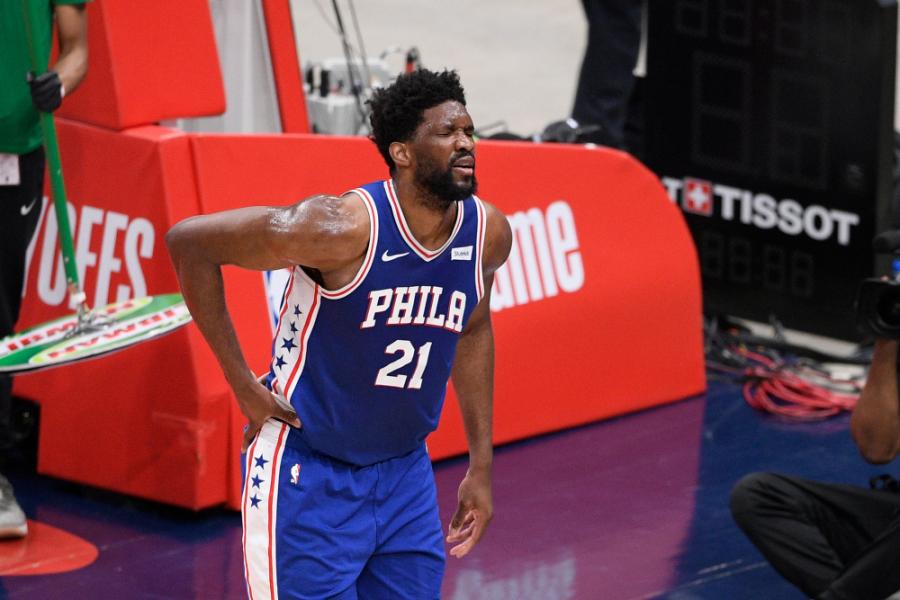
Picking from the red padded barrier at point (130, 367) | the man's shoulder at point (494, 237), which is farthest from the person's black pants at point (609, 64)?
the man's shoulder at point (494, 237)

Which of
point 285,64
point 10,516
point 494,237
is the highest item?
point 285,64

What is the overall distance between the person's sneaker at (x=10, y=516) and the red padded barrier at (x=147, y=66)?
4.27ft

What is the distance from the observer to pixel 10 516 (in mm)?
5527

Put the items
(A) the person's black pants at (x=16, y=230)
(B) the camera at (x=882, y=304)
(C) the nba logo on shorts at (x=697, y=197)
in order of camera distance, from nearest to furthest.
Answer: (B) the camera at (x=882, y=304)
(A) the person's black pants at (x=16, y=230)
(C) the nba logo on shorts at (x=697, y=197)

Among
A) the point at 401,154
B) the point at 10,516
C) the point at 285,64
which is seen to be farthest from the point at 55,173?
the point at 401,154

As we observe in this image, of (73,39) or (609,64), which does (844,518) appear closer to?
(73,39)

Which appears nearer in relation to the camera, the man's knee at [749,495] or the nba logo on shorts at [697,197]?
the man's knee at [749,495]

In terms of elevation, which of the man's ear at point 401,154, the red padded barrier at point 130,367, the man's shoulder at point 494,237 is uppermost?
the man's ear at point 401,154

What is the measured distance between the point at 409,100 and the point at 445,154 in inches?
6.2

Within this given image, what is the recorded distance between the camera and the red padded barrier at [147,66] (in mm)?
5797

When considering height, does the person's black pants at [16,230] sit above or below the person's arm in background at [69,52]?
below

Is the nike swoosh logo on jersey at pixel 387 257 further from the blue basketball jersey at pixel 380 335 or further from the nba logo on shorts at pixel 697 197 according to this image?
the nba logo on shorts at pixel 697 197

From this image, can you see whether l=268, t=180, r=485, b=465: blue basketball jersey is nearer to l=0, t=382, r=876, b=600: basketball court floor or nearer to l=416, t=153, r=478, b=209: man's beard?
l=416, t=153, r=478, b=209: man's beard

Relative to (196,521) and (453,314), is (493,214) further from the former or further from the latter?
(196,521)
